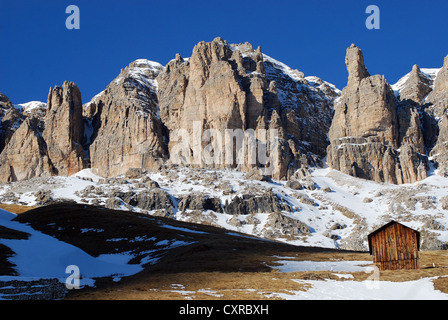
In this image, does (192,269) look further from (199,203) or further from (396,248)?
(199,203)

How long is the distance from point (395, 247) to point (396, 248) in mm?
155

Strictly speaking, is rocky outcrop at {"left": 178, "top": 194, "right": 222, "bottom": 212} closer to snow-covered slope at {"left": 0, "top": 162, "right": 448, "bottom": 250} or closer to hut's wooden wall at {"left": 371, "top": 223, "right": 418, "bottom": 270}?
snow-covered slope at {"left": 0, "top": 162, "right": 448, "bottom": 250}

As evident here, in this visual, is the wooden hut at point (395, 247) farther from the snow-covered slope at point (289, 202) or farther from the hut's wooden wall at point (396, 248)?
the snow-covered slope at point (289, 202)

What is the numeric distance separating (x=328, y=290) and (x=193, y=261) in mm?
26082

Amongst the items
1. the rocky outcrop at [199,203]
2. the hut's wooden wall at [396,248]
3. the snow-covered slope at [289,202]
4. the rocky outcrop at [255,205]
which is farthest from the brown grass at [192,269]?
the rocky outcrop at [255,205]

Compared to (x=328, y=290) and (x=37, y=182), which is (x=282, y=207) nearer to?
(x=37, y=182)

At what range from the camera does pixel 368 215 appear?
159 m

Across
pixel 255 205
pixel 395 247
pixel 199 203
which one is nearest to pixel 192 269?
pixel 395 247

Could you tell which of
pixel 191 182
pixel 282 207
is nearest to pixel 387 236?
pixel 282 207

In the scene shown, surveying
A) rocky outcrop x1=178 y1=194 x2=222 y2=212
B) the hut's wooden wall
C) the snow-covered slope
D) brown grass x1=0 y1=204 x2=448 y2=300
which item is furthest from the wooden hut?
rocky outcrop x1=178 y1=194 x2=222 y2=212

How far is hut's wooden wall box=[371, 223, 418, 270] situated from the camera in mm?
46969

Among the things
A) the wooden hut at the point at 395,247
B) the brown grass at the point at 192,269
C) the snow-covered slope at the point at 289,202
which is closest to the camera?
the brown grass at the point at 192,269

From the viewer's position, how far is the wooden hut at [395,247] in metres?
46.9

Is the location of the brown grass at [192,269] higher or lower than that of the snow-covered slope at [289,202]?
lower
